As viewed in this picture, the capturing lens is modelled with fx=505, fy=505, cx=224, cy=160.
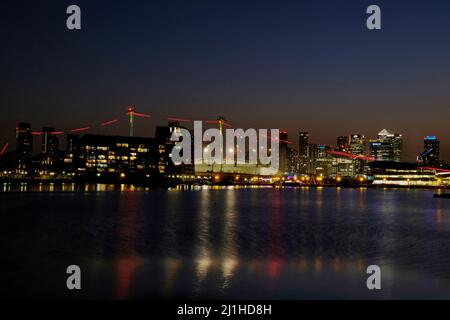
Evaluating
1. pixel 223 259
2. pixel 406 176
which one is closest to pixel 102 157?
pixel 406 176

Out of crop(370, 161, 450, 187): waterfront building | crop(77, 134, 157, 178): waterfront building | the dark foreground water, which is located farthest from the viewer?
crop(77, 134, 157, 178): waterfront building

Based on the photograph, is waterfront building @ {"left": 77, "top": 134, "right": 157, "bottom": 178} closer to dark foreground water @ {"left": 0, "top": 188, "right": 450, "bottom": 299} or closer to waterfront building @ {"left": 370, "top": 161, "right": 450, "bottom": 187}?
waterfront building @ {"left": 370, "top": 161, "right": 450, "bottom": 187}

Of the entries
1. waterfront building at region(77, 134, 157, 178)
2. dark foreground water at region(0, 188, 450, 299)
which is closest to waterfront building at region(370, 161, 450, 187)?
waterfront building at region(77, 134, 157, 178)

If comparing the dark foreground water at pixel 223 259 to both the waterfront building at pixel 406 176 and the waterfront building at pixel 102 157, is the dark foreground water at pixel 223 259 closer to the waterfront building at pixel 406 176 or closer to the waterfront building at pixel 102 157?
the waterfront building at pixel 406 176

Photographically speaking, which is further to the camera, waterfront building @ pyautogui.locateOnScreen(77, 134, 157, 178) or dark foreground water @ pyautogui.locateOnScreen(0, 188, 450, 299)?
waterfront building @ pyautogui.locateOnScreen(77, 134, 157, 178)

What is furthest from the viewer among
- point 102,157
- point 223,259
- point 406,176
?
point 102,157

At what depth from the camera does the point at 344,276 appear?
14695 millimetres

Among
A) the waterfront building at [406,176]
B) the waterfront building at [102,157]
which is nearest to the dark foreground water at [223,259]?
the waterfront building at [406,176]

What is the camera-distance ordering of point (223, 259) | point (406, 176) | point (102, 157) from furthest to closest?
point (102, 157)
point (406, 176)
point (223, 259)

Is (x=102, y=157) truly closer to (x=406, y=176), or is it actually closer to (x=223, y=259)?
(x=406, y=176)
